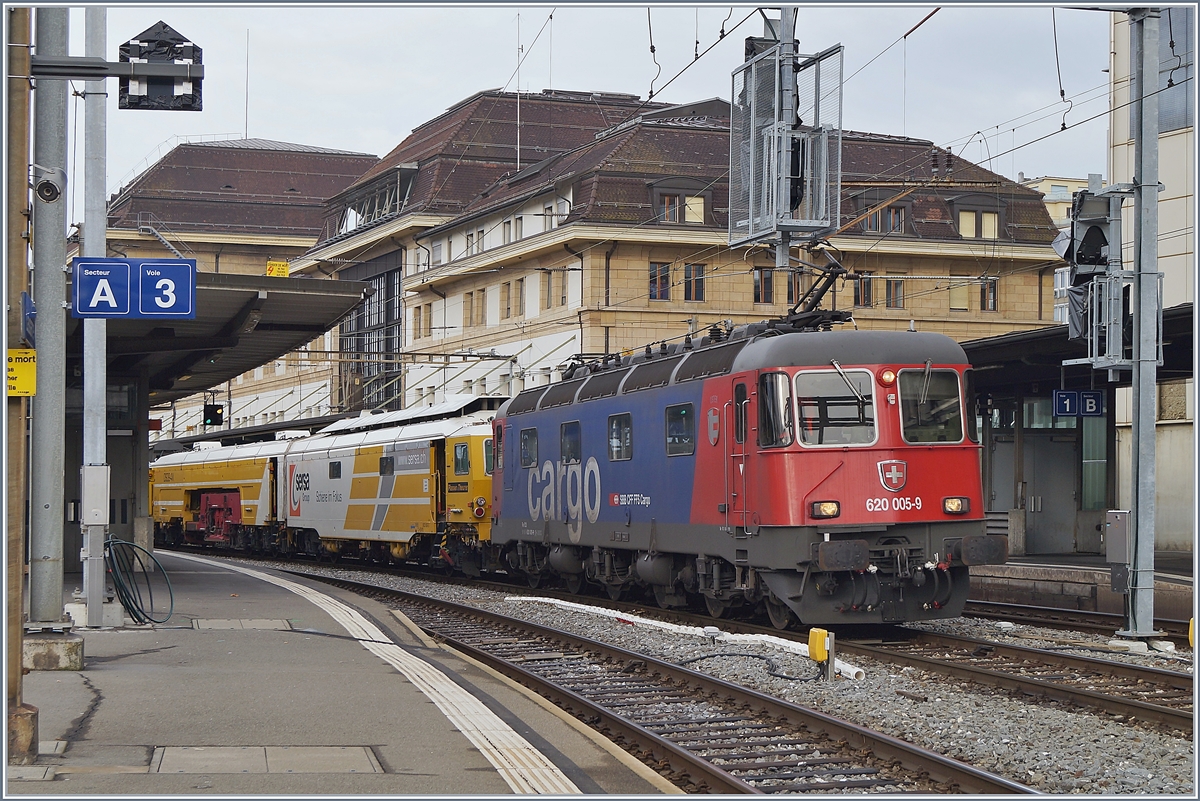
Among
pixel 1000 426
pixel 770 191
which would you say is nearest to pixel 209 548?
pixel 1000 426

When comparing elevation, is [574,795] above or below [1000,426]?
below

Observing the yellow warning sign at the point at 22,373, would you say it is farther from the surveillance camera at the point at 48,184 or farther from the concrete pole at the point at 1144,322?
the concrete pole at the point at 1144,322

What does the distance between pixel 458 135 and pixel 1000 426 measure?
116ft

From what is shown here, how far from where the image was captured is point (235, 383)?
79188 mm

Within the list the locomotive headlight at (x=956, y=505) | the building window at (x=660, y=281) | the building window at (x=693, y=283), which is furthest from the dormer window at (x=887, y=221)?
the locomotive headlight at (x=956, y=505)

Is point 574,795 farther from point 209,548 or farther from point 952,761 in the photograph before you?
point 209,548

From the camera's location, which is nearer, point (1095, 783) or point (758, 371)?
point (1095, 783)

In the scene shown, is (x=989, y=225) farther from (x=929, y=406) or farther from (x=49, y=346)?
(x=49, y=346)

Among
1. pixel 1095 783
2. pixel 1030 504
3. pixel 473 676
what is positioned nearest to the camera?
pixel 1095 783

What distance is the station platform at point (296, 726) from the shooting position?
778 centimetres

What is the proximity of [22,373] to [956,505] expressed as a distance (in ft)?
31.5

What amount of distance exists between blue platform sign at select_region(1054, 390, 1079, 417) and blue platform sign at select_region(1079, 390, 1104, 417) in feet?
0.36

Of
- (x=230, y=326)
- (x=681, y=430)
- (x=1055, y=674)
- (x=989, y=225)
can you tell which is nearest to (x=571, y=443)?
(x=681, y=430)

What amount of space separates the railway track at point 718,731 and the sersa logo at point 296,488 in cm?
2146
